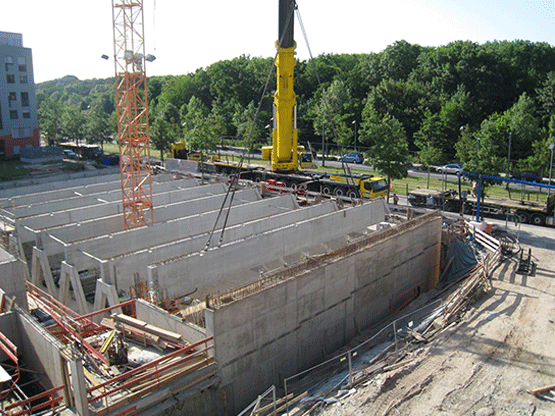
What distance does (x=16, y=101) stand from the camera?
178ft

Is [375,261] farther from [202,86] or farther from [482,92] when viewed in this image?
[202,86]

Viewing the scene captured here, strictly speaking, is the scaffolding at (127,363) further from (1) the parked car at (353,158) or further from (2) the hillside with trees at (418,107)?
(1) the parked car at (353,158)

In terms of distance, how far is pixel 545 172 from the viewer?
136 feet

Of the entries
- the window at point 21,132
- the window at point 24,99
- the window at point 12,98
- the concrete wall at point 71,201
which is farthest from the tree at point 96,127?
the concrete wall at point 71,201

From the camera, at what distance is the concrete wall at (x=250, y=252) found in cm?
1573

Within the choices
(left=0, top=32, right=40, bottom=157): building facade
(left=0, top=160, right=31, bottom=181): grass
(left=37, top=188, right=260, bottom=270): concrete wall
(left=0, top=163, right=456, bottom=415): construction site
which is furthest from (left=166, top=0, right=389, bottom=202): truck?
(left=0, top=32, right=40, bottom=157): building facade

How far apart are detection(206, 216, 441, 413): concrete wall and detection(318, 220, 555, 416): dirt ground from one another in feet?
9.63

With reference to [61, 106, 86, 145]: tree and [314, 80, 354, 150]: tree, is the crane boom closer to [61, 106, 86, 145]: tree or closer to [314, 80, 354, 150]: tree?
[314, 80, 354, 150]: tree

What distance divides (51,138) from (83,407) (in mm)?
70947

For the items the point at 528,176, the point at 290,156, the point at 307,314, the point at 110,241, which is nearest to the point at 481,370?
the point at 307,314

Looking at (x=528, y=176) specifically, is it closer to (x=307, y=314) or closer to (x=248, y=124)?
(x=307, y=314)

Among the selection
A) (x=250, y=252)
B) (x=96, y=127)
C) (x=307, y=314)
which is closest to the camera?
(x=307, y=314)

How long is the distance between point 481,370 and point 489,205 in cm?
1828

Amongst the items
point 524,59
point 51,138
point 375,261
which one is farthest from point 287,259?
point 51,138
